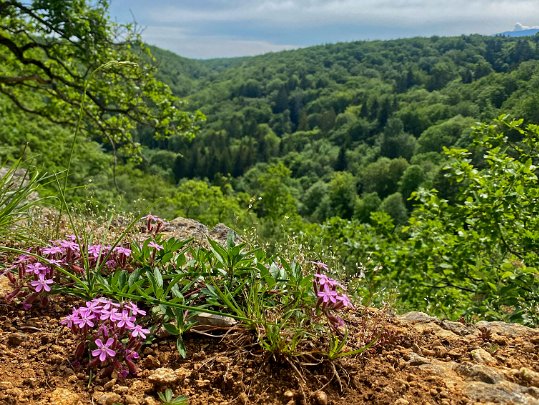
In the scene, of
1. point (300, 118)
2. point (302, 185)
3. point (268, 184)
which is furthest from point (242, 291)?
point (300, 118)

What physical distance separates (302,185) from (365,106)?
50500 mm

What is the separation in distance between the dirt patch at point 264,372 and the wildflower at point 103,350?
114mm

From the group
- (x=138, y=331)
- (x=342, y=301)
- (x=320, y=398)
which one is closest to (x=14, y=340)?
(x=138, y=331)

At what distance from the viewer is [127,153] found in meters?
11.0

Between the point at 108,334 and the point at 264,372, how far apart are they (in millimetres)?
757

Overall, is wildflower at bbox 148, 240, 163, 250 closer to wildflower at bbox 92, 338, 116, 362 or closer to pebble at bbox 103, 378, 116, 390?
wildflower at bbox 92, 338, 116, 362

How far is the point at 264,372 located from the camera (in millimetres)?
2055

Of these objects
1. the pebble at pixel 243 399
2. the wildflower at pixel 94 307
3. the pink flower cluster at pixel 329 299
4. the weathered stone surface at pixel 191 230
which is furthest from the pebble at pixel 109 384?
the weathered stone surface at pixel 191 230

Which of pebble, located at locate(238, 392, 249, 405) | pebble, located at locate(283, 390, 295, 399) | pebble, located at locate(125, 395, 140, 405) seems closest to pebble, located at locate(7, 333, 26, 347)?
pebble, located at locate(125, 395, 140, 405)

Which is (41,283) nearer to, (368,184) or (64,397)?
(64,397)

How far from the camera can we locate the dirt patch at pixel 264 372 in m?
1.90

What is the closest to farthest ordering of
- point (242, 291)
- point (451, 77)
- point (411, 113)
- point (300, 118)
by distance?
point (242, 291) → point (411, 113) → point (451, 77) → point (300, 118)

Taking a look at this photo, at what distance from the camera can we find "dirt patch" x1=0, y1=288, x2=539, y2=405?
6.24 feet

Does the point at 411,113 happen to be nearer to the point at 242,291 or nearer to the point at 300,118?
the point at 300,118
